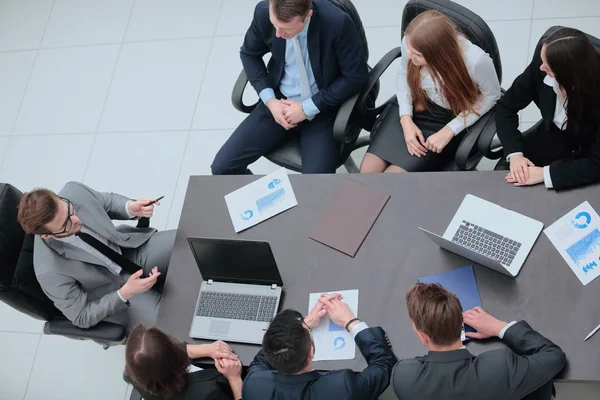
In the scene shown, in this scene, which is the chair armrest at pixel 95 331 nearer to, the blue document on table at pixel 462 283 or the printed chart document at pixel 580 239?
the blue document on table at pixel 462 283

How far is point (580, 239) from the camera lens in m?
2.28

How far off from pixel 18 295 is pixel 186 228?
0.70m

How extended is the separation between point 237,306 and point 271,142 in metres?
1.00

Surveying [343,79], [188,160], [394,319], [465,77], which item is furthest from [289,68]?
[394,319]

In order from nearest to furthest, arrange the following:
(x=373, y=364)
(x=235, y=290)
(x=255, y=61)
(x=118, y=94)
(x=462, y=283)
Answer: (x=373, y=364) < (x=462, y=283) < (x=235, y=290) < (x=255, y=61) < (x=118, y=94)

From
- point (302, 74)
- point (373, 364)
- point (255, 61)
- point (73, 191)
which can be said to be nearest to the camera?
point (373, 364)

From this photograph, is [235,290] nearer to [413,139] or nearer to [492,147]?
[413,139]

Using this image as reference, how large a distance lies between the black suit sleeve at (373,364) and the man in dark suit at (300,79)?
3.37 ft

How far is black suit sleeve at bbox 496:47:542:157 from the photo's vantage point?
2.75m

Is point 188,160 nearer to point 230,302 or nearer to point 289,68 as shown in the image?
point 289,68

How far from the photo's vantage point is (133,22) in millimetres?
4672

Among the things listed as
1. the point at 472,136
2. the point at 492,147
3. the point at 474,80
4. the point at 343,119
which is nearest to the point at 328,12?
the point at 343,119

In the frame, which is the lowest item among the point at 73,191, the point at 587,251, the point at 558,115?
the point at 73,191

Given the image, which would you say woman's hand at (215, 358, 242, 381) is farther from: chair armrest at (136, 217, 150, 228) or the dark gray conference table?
chair armrest at (136, 217, 150, 228)
